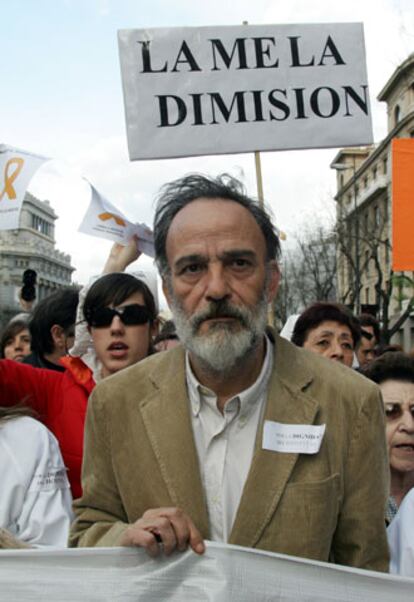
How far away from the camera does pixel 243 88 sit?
4441 mm

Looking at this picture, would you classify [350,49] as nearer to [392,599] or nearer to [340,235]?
[392,599]

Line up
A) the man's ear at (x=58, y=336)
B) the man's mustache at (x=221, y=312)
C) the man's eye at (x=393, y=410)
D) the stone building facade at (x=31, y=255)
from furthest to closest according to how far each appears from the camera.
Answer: the stone building facade at (x=31, y=255) < the man's ear at (x=58, y=336) < the man's eye at (x=393, y=410) < the man's mustache at (x=221, y=312)

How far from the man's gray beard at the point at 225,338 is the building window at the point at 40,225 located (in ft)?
284

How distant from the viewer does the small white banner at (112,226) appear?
4.41 metres

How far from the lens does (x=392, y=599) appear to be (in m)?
1.88

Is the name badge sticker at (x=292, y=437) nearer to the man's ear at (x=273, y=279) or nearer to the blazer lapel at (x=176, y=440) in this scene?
the blazer lapel at (x=176, y=440)

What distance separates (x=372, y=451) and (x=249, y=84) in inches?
114

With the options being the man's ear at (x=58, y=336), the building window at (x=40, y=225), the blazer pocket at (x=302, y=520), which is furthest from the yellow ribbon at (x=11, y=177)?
the building window at (x=40, y=225)

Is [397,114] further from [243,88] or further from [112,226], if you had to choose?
[112,226]

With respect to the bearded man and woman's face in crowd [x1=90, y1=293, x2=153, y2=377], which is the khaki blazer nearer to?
the bearded man

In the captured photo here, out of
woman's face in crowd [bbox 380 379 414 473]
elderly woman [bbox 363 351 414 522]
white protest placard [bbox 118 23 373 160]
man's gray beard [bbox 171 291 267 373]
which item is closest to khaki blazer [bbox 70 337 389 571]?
man's gray beard [bbox 171 291 267 373]

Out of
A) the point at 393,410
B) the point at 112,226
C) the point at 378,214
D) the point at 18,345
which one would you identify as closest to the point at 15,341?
the point at 18,345

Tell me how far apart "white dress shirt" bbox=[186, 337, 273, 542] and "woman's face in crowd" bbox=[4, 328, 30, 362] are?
3895 mm

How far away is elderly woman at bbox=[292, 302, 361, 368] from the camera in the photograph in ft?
14.5
